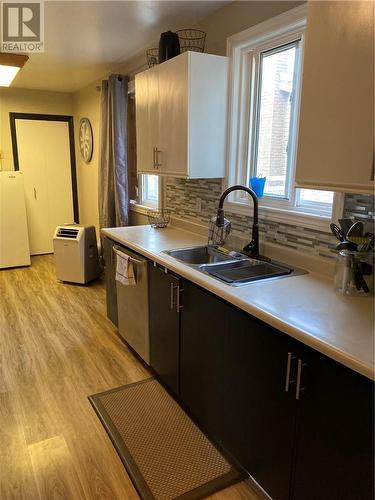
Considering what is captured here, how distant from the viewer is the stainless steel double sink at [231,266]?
1.87 meters

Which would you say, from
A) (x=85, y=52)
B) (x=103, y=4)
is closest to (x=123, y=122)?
(x=85, y=52)

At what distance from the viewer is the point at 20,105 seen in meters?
5.36

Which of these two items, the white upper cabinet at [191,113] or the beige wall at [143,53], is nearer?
the beige wall at [143,53]

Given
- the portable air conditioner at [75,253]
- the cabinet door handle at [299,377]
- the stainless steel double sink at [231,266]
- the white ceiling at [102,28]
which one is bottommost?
the portable air conditioner at [75,253]

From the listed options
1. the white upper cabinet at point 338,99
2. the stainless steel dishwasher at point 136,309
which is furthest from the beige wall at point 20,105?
the white upper cabinet at point 338,99

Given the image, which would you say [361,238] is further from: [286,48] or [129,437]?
[129,437]

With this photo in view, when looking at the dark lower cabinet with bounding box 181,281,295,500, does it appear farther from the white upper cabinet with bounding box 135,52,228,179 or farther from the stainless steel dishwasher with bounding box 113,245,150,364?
the white upper cabinet with bounding box 135,52,228,179

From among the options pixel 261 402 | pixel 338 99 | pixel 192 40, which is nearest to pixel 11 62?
pixel 192 40

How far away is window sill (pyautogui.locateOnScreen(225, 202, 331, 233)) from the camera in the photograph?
6.26 feet

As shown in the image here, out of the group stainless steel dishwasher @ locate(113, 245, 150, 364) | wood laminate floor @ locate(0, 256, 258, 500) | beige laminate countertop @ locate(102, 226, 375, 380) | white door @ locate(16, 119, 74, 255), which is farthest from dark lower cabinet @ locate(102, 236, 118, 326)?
white door @ locate(16, 119, 74, 255)

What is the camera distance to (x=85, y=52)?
3479 mm

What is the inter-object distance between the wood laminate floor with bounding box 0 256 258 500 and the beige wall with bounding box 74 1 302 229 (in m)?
1.30

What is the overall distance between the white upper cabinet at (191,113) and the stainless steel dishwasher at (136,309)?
26.3 inches

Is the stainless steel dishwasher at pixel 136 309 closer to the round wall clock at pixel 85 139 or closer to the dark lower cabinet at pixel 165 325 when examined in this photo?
the dark lower cabinet at pixel 165 325
